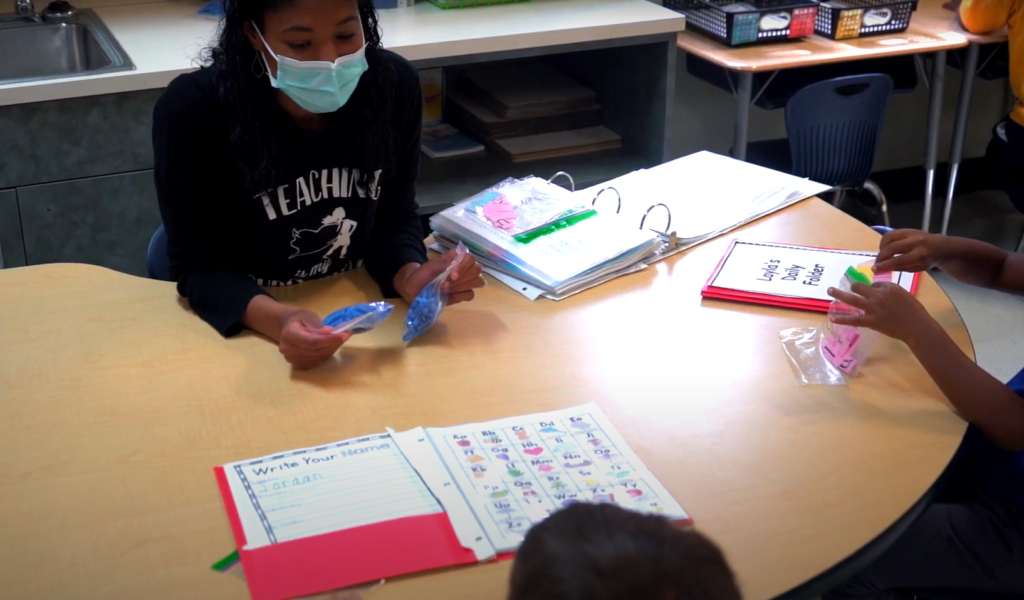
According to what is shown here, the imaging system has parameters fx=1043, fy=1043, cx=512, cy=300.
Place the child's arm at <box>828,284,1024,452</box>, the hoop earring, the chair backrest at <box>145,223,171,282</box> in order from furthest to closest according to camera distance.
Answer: the chair backrest at <box>145,223,171,282</box>
the hoop earring
the child's arm at <box>828,284,1024,452</box>

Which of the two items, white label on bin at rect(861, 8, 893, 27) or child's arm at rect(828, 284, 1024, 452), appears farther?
white label on bin at rect(861, 8, 893, 27)

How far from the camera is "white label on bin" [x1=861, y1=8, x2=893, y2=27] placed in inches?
114

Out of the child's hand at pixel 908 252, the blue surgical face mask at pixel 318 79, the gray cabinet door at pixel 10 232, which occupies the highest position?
the blue surgical face mask at pixel 318 79

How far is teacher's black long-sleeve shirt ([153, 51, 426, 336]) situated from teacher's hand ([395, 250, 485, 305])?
31 millimetres

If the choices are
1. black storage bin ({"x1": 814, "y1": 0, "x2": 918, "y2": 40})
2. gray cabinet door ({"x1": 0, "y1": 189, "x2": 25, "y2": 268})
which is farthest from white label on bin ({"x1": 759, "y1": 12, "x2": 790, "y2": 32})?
gray cabinet door ({"x1": 0, "y1": 189, "x2": 25, "y2": 268})

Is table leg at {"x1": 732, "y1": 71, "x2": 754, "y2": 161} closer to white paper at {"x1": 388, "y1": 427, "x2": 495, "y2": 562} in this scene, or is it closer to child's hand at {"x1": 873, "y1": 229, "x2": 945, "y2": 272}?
child's hand at {"x1": 873, "y1": 229, "x2": 945, "y2": 272}

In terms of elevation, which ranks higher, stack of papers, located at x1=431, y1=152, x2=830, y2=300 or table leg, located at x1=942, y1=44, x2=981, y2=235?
stack of papers, located at x1=431, y1=152, x2=830, y2=300

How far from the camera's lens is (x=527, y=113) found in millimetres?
2846

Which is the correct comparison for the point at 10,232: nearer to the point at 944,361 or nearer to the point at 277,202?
the point at 277,202

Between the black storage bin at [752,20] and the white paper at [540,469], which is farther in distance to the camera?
the black storage bin at [752,20]

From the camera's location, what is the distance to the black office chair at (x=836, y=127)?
270 cm

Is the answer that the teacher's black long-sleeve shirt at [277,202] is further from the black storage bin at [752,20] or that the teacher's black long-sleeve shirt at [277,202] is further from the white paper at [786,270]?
the black storage bin at [752,20]

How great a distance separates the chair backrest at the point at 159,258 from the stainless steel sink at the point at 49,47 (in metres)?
1.03

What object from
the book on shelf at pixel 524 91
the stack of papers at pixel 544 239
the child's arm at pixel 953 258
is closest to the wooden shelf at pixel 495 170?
the book on shelf at pixel 524 91
